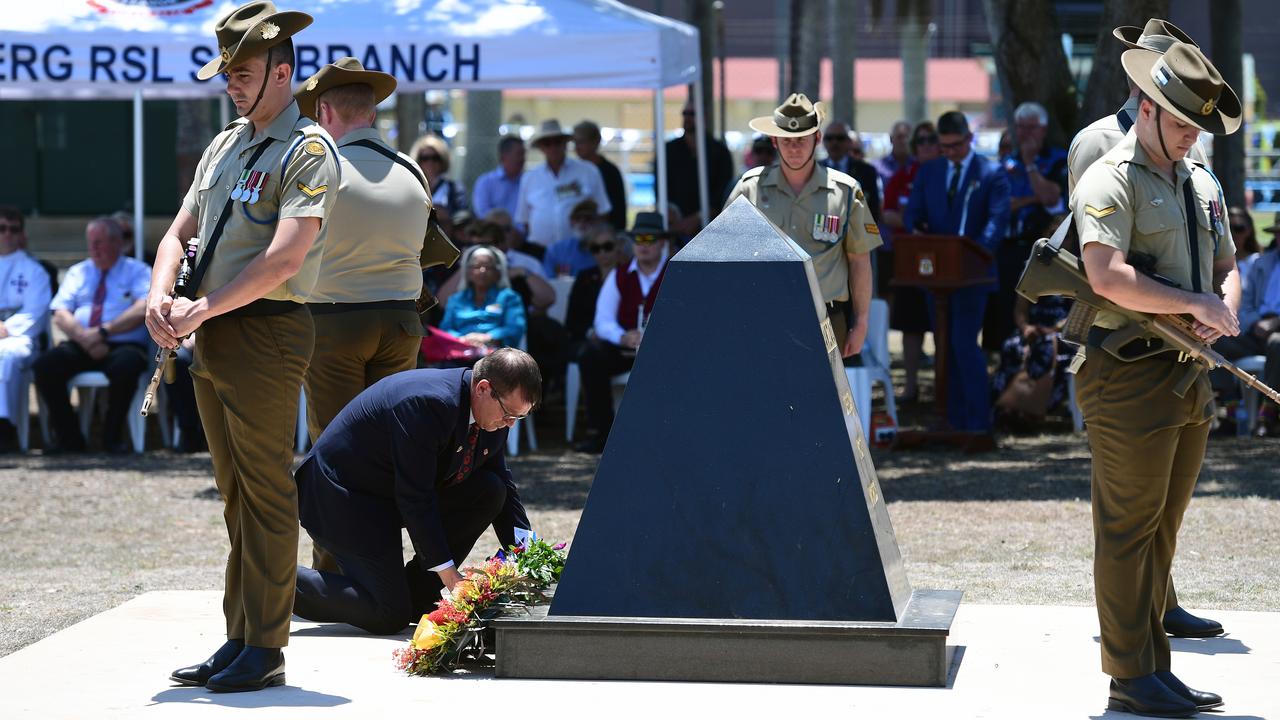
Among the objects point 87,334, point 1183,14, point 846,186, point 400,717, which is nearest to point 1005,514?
point 846,186

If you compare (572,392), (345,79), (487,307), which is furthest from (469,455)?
(572,392)

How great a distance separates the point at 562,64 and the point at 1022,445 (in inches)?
150

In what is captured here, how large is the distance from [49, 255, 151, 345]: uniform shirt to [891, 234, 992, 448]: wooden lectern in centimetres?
484

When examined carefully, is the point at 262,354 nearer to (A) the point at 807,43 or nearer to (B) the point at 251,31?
(B) the point at 251,31

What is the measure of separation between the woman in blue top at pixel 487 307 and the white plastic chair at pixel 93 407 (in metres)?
2.07

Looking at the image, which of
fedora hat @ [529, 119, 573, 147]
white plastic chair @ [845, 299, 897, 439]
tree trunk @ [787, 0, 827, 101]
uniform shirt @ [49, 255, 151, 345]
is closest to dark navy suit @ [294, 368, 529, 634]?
white plastic chair @ [845, 299, 897, 439]

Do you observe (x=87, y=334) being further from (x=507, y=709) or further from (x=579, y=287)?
(x=507, y=709)

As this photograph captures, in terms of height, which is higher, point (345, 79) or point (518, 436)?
point (345, 79)

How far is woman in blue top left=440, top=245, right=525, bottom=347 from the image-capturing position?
10.6 m

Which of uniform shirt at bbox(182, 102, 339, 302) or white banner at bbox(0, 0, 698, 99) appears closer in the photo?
uniform shirt at bbox(182, 102, 339, 302)

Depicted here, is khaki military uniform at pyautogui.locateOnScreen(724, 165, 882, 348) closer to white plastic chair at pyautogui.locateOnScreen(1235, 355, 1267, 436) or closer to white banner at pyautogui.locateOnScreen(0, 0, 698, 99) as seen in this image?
white banner at pyautogui.locateOnScreen(0, 0, 698, 99)

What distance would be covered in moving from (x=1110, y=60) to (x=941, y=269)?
2.47 m

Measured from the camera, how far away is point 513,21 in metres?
11.3

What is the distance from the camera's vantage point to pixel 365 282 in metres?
6.39
